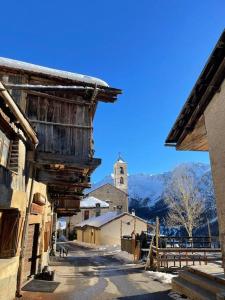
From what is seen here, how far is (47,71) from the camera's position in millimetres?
10727

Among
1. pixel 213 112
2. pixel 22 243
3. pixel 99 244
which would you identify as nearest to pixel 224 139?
pixel 213 112

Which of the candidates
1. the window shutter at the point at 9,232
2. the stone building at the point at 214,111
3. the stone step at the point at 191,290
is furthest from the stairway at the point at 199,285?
the window shutter at the point at 9,232

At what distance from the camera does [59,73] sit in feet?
36.1

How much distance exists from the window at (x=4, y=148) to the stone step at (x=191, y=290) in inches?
243

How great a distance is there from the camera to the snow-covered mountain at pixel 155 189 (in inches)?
3479

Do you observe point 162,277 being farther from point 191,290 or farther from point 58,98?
point 58,98

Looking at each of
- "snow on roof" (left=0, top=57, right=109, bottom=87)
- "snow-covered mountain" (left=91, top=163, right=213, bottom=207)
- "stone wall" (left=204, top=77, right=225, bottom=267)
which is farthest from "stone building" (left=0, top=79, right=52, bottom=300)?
"snow-covered mountain" (left=91, top=163, right=213, bottom=207)

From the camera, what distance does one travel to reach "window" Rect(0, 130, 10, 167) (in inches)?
293

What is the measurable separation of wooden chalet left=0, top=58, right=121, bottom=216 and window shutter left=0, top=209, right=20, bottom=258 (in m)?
2.15

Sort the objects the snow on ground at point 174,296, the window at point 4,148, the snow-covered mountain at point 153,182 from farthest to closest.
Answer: the snow-covered mountain at point 153,182
the snow on ground at point 174,296
the window at point 4,148

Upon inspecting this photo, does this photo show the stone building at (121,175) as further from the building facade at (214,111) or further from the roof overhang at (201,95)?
the building facade at (214,111)

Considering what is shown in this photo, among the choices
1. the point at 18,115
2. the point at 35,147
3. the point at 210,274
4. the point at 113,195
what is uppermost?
the point at 113,195

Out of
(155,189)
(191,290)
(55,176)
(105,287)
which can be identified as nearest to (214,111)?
(191,290)

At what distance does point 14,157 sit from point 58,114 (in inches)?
115
